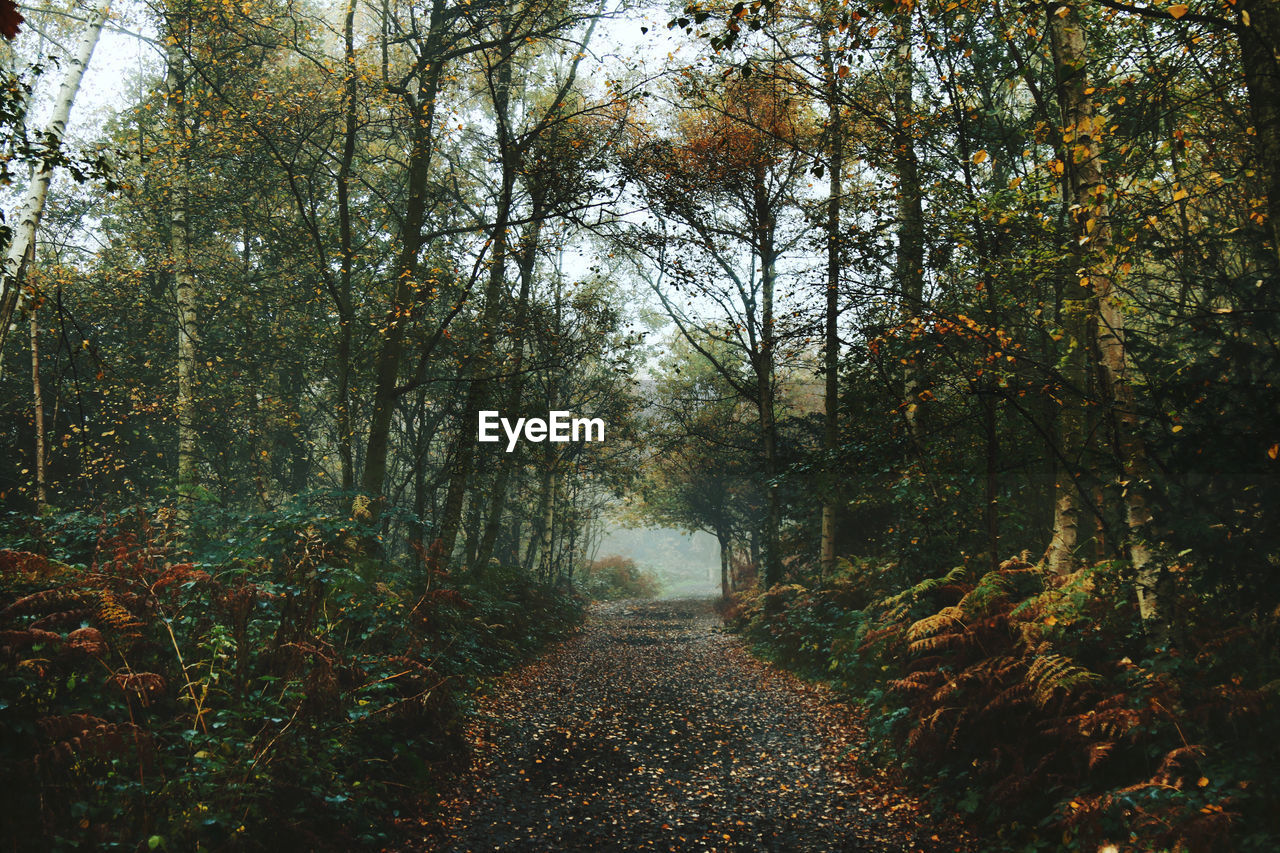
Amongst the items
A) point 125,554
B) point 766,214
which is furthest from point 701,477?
point 125,554

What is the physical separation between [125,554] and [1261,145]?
8555 millimetres

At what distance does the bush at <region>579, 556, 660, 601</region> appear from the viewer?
3096 cm

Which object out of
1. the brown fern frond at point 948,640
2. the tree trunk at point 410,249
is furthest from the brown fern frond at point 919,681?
the tree trunk at point 410,249

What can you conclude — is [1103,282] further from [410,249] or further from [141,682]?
[410,249]

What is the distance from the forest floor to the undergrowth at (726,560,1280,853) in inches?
20.7

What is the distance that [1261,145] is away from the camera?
12.9ft

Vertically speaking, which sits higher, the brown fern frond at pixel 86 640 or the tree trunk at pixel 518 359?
the tree trunk at pixel 518 359

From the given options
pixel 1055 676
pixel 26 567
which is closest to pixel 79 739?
pixel 26 567

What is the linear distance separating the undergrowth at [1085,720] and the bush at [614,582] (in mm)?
24350

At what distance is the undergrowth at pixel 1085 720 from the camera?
353 centimetres

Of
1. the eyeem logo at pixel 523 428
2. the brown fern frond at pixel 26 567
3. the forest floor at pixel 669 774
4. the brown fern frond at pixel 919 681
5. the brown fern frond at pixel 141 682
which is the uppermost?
the eyeem logo at pixel 523 428

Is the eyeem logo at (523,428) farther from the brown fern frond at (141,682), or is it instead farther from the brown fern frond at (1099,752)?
the brown fern frond at (1099,752)

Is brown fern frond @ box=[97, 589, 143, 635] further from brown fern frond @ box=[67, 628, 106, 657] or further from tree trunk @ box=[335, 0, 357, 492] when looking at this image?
tree trunk @ box=[335, 0, 357, 492]

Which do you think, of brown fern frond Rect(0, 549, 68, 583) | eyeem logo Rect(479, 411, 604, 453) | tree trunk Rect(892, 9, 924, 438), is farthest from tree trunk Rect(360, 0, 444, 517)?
tree trunk Rect(892, 9, 924, 438)
